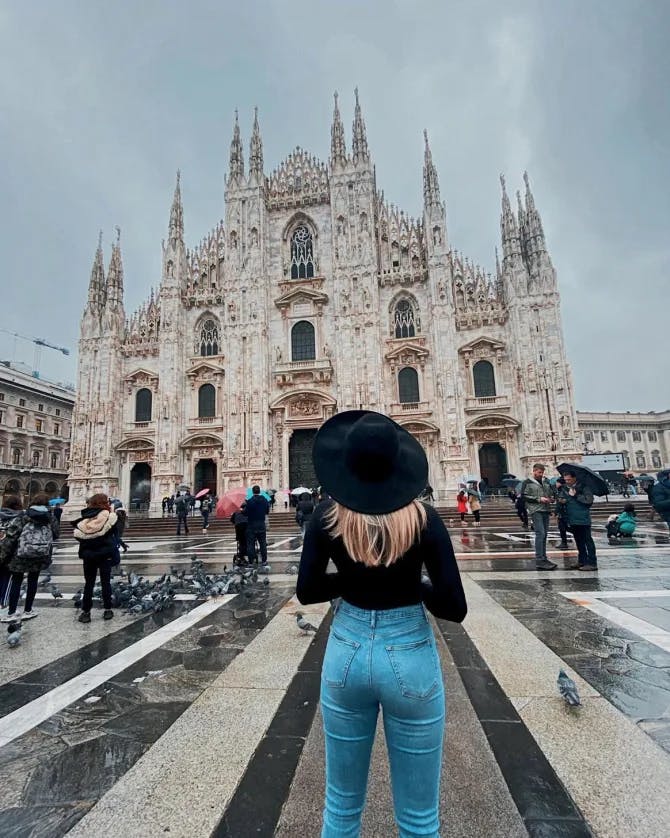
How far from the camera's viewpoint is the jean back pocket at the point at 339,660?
1.41 metres

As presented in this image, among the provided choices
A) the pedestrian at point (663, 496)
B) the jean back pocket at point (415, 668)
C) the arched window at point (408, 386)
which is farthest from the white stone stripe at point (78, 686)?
the arched window at point (408, 386)

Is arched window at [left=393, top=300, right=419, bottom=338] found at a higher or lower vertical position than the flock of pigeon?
higher

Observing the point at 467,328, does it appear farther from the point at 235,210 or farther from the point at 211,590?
the point at 211,590

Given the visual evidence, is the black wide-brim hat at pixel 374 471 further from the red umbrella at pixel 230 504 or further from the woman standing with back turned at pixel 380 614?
the red umbrella at pixel 230 504

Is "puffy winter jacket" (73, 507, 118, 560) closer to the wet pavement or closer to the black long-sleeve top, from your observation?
the wet pavement

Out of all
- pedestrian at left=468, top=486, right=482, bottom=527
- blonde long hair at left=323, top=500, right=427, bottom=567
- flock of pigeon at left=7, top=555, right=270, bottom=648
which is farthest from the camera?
pedestrian at left=468, top=486, right=482, bottom=527

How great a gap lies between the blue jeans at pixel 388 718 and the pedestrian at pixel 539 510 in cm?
666

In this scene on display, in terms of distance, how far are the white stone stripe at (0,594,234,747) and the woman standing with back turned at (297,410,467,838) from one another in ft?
8.19

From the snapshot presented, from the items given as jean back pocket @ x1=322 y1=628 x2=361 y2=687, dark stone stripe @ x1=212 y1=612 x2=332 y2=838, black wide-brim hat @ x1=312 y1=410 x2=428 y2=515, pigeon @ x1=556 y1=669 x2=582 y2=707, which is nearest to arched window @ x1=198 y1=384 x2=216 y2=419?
dark stone stripe @ x1=212 y1=612 x2=332 y2=838

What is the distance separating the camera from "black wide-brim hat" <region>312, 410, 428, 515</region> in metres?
1.51

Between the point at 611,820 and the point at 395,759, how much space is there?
1238 millimetres

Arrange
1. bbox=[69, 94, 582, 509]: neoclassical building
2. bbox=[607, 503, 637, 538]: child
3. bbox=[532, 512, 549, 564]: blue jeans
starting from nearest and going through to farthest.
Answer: bbox=[532, 512, 549, 564]: blue jeans < bbox=[607, 503, 637, 538]: child < bbox=[69, 94, 582, 509]: neoclassical building

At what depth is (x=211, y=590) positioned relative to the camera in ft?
20.0

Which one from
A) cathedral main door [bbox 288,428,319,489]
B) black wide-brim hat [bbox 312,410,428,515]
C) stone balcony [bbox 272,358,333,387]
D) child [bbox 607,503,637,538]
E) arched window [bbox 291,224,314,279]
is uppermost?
arched window [bbox 291,224,314,279]
